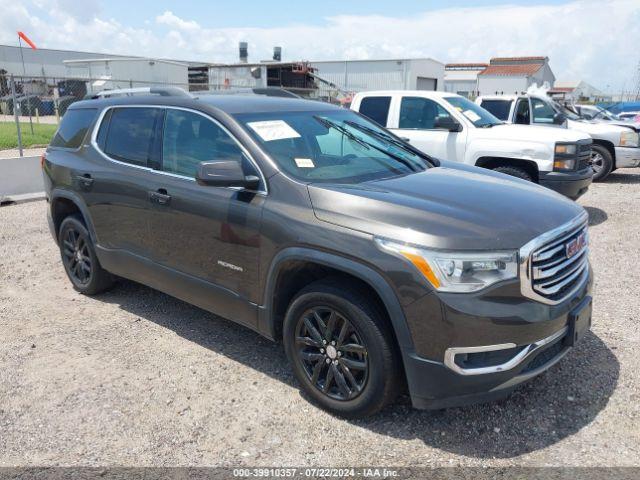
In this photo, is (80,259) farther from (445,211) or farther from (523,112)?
(523,112)

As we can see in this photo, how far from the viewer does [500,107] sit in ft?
36.4

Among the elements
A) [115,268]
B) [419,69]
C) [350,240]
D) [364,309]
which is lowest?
[115,268]

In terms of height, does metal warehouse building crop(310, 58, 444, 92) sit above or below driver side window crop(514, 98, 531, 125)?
above

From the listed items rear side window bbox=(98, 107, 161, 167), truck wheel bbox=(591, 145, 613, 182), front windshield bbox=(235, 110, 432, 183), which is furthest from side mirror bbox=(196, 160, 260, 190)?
truck wheel bbox=(591, 145, 613, 182)

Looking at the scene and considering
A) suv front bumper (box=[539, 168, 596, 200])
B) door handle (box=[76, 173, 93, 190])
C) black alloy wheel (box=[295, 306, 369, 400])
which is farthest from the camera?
suv front bumper (box=[539, 168, 596, 200])

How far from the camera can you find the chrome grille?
2.69 metres

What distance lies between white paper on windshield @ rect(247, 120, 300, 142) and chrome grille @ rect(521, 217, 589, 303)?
5.67 feet

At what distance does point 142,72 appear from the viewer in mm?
31812

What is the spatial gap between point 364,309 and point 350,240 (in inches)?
14.7

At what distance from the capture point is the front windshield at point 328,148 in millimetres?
3418

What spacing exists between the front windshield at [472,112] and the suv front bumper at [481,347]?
5.61 meters

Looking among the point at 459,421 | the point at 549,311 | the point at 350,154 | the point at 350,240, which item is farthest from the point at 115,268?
the point at 549,311

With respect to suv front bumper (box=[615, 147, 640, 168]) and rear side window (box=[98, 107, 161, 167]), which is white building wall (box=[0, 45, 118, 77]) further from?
rear side window (box=[98, 107, 161, 167])

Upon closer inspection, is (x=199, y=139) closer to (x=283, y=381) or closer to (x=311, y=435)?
(x=283, y=381)
